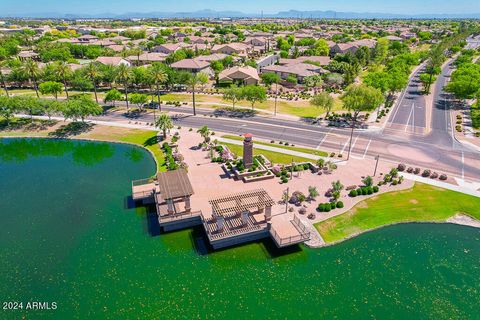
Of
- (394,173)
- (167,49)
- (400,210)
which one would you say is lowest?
(400,210)

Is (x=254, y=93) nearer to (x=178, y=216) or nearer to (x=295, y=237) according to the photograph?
(x=178, y=216)

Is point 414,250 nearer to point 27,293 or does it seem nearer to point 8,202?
point 27,293

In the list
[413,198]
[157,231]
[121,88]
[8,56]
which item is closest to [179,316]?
[157,231]

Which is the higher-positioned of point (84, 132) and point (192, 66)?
point (192, 66)

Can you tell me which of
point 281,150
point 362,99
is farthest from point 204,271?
point 362,99

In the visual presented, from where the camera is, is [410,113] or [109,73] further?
[109,73]

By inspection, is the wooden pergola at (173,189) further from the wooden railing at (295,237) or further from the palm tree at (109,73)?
the palm tree at (109,73)

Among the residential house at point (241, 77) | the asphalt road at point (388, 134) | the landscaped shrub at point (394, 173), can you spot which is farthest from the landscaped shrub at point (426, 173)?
the residential house at point (241, 77)
